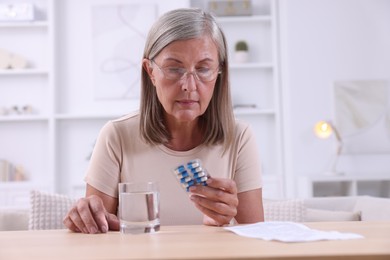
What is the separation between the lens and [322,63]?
4.71 m

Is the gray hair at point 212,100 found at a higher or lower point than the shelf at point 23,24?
lower

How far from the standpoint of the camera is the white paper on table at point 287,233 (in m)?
0.89

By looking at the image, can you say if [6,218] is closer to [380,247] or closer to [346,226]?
[346,226]

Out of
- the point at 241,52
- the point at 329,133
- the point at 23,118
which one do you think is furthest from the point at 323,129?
the point at 23,118

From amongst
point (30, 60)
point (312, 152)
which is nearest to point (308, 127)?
point (312, 152)

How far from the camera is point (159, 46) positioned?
4.67 ft

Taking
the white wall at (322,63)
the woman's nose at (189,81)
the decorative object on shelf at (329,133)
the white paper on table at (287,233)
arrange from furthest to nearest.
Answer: the white wall at (322,63)
the decorative object on shelf at (329,133)
the woman's nose at (189,81)
the white paper on table at (287,233)

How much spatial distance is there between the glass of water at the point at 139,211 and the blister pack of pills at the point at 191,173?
0.19 feet

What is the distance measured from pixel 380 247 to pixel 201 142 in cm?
86

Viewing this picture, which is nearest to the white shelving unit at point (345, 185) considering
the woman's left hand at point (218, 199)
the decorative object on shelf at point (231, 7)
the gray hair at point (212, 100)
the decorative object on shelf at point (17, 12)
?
the decorative object on shelf at point (231, 7)

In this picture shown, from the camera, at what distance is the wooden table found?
76 centimetres

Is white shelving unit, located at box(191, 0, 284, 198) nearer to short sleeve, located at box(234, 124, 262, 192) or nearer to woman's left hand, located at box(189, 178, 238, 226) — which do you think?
short sleeve, located at box(234, 124, 262, 192)

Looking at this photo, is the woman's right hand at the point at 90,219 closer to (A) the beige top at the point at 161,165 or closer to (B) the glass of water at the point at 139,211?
(B) the glass of water at the point at 139,211

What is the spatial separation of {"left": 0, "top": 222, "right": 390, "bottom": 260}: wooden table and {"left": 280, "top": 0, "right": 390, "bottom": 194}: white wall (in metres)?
3.63
